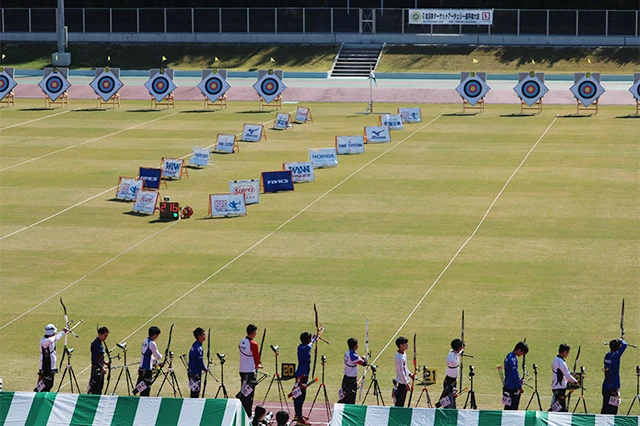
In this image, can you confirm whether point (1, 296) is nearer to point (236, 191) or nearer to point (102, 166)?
point (236, 191)

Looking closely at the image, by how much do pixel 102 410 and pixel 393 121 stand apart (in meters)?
41.0

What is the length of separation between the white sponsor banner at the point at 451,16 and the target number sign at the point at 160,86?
2645 cm

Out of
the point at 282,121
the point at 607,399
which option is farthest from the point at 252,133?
the point at 607,399

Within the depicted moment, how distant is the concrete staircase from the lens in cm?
8244

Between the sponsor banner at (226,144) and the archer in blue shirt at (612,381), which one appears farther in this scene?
the sponsor banner at (226,144)

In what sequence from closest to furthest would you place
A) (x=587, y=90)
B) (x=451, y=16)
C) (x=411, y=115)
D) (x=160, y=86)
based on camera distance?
(x=411, y=115)
(x=587, y=90)
(x=160, y=86)
(x=451, y=16)

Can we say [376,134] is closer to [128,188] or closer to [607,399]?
[128,188]

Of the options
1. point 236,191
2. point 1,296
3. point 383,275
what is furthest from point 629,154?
point 1,296

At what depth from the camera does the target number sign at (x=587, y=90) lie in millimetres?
63219

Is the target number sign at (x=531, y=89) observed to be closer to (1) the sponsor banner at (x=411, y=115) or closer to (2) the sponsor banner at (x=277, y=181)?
(1) the sponsor banner at (x=411, y=115)

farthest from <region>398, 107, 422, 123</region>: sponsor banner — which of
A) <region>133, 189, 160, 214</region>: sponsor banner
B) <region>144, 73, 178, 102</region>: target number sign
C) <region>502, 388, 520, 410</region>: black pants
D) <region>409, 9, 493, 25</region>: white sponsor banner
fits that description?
<region>502, 388, 520, 410</region>: black pants

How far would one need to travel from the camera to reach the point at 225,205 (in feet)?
129

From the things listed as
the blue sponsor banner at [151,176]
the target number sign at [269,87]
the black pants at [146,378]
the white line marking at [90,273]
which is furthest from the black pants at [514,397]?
the target number sign at [269,87]

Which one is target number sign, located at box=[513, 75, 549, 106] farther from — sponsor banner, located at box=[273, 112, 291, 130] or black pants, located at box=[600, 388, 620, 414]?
black pants, located at box=[600, 388, 620, 414]
